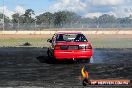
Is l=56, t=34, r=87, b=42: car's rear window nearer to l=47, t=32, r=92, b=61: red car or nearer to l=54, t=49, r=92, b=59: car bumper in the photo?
l=47, t=32, r=92, b=61: red car

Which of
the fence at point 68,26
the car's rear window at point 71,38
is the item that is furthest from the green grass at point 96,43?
the fence at point 68,26

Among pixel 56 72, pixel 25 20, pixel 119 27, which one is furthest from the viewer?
pixel 25 20

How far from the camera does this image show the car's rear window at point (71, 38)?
725 inches

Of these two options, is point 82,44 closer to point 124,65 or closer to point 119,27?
point 124,65

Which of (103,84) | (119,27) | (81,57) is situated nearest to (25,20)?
(119,27)

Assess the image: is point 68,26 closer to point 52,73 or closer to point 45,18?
point 45,18

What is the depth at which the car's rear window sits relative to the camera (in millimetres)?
18406

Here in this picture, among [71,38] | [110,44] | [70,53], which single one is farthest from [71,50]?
[110,44]

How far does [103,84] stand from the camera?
7.88m

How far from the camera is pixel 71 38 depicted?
60.7ft

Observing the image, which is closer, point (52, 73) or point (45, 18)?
point (52, 73)

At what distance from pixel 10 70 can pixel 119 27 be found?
239 feet

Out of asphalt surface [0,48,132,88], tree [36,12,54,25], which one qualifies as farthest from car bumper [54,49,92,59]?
tree [36,12,54,25]

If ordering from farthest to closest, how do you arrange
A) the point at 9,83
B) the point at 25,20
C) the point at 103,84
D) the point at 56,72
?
the point at 25,20, the point at 56,72, the point at 9,83, the point at 103,84
